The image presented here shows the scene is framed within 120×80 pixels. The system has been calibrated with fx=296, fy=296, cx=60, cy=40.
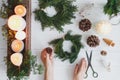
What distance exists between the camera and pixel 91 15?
1.53 m

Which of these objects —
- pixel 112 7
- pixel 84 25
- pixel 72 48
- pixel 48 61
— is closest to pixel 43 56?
pixel 48 61

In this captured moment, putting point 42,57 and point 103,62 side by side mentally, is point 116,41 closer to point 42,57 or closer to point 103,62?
point 103,62

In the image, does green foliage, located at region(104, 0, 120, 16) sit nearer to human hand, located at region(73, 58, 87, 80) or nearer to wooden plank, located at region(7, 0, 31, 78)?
human hand, located at region(73, 58, 87, 80)

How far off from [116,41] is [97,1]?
0.23 m

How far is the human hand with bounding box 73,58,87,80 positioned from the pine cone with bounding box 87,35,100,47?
0.09m

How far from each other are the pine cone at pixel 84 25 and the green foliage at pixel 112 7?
0.11m

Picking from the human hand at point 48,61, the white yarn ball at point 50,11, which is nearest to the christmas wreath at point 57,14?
the white yarn ball at point 50,11

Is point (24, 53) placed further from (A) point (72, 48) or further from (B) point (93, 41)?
(B) point (93, 41)

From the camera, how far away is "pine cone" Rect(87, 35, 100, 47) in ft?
4.93

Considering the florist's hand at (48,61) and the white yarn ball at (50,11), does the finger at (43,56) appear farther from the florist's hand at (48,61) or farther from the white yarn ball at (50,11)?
the white yarn ball at (50,11)

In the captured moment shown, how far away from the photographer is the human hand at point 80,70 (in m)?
1.49

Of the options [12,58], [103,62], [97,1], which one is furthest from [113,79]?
[12,58]

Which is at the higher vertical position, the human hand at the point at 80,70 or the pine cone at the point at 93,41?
the pine cone at the point at 93,41

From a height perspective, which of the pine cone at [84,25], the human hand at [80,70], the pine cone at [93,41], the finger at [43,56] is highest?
the pine cone at [84,25]
